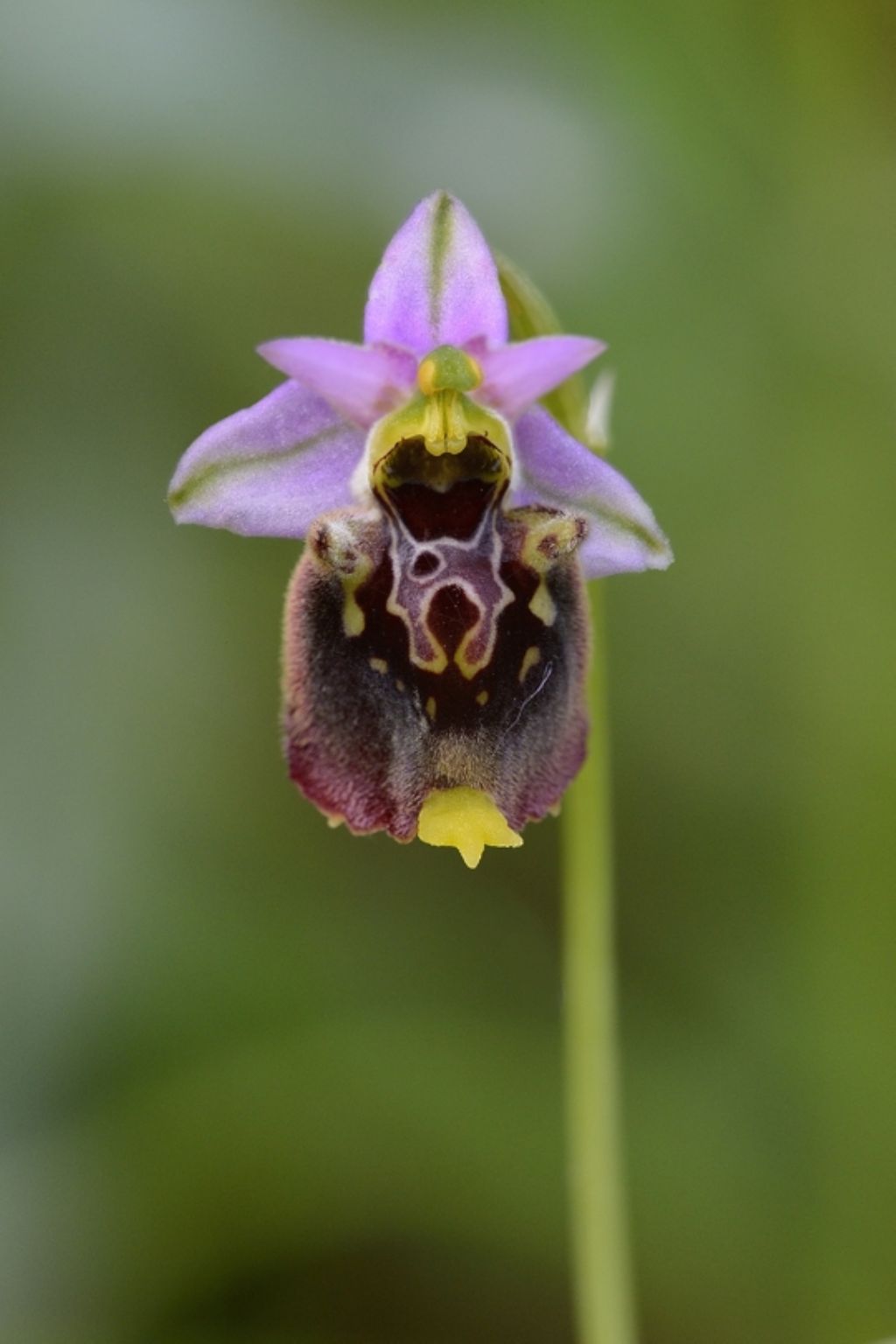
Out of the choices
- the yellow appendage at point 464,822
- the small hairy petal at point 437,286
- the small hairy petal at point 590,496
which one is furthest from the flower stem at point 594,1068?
the small hairy petal at point 437,286

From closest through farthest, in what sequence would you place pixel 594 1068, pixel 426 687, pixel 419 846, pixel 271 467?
pixel 426 687 → pixel 271 467 → pixel 594 1068 → pixel 419 846

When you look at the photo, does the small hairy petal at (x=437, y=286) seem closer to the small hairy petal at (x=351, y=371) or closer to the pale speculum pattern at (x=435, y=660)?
the small hairy petal at (x=351, y=371)

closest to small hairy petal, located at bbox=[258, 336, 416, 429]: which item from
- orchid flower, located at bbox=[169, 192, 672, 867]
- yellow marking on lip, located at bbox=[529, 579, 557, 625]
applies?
orchid flower, located at bbox=[169, 192, 672, 867]

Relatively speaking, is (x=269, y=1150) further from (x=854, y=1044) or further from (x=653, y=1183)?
(x=854, y=1044)

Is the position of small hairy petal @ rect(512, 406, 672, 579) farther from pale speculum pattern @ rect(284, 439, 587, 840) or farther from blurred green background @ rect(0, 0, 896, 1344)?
blurred green background @ rect(0, 0, 896, 1344)

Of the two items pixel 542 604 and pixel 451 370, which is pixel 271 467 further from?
pixel 542 604

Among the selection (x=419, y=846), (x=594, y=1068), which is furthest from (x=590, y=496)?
(x=419, y=846)

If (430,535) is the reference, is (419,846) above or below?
below
